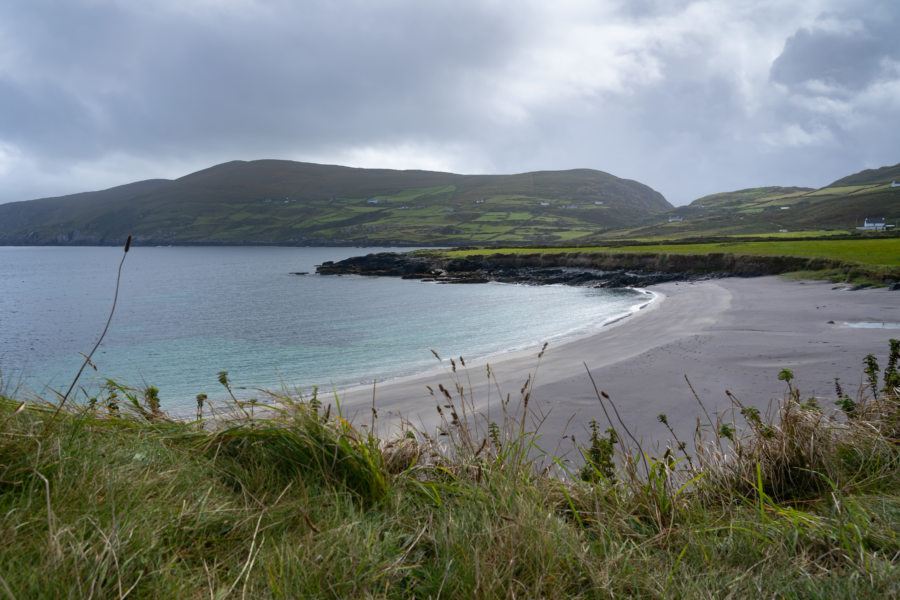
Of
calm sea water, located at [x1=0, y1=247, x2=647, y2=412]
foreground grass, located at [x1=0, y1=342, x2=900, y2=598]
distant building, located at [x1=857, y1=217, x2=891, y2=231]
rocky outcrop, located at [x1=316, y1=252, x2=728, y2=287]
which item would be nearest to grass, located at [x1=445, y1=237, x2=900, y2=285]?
rocky outcrop, located at [x1=316, y1=252, x2=728, y2=287]

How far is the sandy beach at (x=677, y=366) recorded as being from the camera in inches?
424

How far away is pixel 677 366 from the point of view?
14703mm

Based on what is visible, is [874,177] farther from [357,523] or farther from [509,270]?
[357,523]

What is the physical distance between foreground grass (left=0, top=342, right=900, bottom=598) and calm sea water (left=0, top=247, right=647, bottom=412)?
5.28 meters

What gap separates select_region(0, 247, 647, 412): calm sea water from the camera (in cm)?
1805

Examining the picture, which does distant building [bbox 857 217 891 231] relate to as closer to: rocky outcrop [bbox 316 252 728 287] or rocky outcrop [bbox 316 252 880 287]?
rocky outcrop [bbox 316 252 880 287]

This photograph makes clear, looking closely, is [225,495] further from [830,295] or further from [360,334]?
[830,295]

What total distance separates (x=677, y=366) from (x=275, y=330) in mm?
21013

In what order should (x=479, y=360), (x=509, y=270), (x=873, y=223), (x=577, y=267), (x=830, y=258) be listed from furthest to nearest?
1. (x=873, y=223)
2. (x=509, y=270)
3. (x=577, y=267)
4. (x=830, y=258)
5. (x=479, y=360)

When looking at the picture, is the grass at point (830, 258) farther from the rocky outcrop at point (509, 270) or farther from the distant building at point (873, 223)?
the distant building at point (873, 223)

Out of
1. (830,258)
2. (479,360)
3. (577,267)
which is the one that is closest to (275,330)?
(479,360)

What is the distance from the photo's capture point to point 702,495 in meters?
3.64

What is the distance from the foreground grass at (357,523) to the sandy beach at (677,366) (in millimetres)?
2539

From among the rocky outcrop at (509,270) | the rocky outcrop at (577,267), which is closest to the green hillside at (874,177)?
the rocky outcrop at (577,267)
